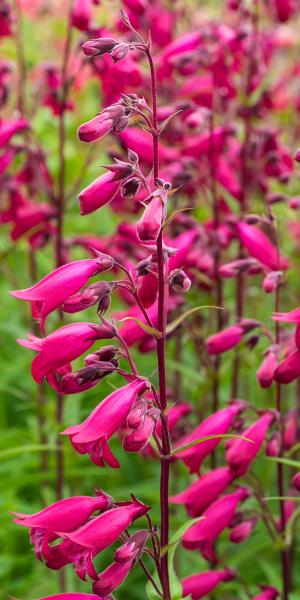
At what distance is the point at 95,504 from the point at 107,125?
2.46ft

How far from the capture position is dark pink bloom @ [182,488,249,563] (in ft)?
7.91

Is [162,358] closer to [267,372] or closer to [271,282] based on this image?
[267,372]

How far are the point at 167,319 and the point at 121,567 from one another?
1.55m

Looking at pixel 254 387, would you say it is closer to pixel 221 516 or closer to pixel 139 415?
pixel 221 516

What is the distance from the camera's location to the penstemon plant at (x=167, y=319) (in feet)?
5.73

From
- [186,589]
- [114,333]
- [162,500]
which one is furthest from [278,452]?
[114,333]

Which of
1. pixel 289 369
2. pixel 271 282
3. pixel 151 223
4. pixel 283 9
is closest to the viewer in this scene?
pixel 151 223

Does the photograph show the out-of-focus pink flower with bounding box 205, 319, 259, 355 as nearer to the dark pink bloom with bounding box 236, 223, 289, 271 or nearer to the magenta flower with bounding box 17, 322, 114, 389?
the dark pink bloom with bounding box 236, 223, 289, 271

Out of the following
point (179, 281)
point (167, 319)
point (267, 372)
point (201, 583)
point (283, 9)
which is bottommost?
point (201, 583)

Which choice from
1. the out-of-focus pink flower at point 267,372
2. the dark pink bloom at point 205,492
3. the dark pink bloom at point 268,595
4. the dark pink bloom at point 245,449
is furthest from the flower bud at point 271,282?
the dark pink bloom at point 268,595

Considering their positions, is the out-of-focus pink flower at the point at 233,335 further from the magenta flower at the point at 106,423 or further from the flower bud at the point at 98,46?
the flower bud at the point at 98,46

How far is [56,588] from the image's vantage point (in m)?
3.23

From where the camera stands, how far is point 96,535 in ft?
5.61

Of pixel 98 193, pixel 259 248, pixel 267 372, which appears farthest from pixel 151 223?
pixel 259 248
